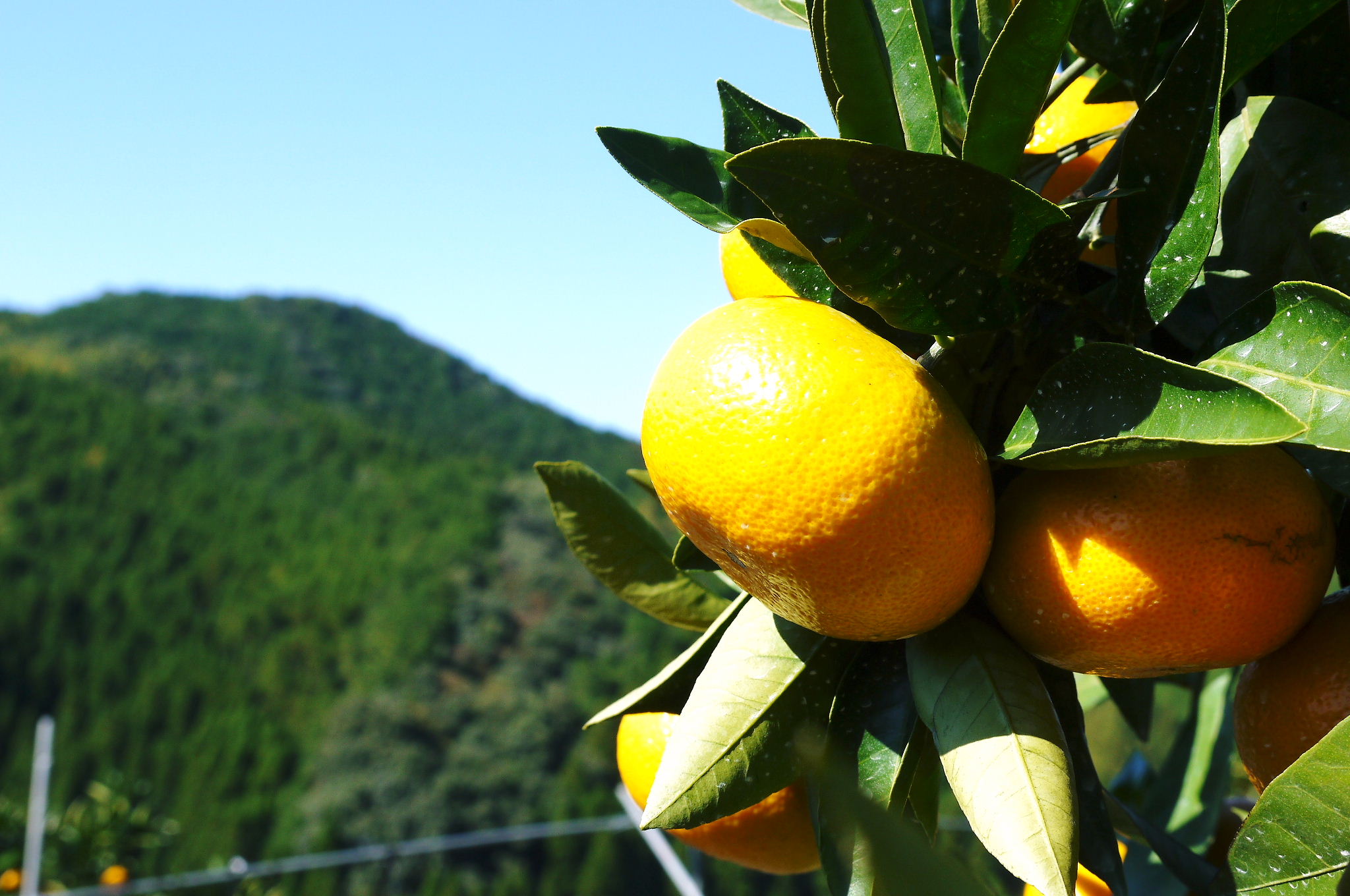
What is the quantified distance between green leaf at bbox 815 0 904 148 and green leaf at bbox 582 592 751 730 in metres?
0.22

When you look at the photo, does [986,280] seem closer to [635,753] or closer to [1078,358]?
[1078,358]

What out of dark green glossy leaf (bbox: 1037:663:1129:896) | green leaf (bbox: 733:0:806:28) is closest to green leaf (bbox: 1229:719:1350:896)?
dark green glossy leaf (bbox: 1037:663:1129:896)

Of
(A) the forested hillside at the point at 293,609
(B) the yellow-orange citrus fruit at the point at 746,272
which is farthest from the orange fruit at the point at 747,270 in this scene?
(A) the forested hillside at the point at 293,609

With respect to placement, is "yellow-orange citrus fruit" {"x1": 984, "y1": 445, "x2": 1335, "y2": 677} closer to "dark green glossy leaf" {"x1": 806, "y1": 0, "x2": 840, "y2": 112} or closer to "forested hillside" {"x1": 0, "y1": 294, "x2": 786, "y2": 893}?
"dark green glossy leaf" {"x1": 806, "y1": 0, "x2": 840, "y2": 112}

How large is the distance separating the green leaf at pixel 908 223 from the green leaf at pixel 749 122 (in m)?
0.10

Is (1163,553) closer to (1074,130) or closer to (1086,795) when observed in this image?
(1086,795)

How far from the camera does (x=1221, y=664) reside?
38cm

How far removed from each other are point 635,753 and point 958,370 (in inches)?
11.4

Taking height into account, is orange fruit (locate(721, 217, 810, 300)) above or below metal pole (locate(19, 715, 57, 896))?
above

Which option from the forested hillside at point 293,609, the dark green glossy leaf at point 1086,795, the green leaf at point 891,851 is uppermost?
the green leaf at point 891,851

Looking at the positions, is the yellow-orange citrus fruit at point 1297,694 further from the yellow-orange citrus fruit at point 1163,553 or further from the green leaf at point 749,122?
the green leaf at point 749,122

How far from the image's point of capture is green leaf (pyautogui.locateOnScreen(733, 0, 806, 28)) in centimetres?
56

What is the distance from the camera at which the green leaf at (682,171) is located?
0.42m

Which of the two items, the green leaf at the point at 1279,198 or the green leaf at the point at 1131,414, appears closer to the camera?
the green leaf at the point at 1131,414
